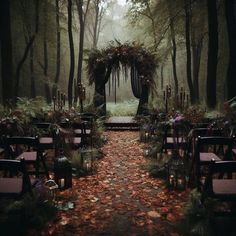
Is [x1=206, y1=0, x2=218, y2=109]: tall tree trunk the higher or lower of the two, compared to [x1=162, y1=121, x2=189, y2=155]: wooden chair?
higher

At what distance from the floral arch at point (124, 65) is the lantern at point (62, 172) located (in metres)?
9.78

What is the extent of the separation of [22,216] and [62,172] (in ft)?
5.78

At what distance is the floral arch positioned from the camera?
1577 cm

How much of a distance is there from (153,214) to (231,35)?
31.2 feet

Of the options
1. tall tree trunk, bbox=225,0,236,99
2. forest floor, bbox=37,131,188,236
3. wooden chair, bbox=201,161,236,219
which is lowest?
forest floor, bbox=37,131,188,236

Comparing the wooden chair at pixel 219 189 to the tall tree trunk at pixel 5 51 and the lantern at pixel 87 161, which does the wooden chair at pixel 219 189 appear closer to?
the lantern at pixel 87 161

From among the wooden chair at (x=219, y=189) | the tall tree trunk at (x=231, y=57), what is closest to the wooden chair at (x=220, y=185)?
the wooden chair at (x=219, y=189)

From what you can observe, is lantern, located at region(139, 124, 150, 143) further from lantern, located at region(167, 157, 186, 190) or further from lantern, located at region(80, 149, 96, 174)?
lantern, located at region(167, 157, 186, 190)

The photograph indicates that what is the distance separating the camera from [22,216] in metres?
4.13

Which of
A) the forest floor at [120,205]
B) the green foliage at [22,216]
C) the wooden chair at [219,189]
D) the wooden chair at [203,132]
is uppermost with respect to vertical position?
the wooden chair at [203,132]

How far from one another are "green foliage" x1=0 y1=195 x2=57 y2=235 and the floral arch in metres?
11.4

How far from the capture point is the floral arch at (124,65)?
15766 millimetres

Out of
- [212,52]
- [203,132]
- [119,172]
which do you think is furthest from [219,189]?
[212,52]

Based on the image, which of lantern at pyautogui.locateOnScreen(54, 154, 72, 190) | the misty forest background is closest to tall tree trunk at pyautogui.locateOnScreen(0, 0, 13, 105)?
the misty forest background
